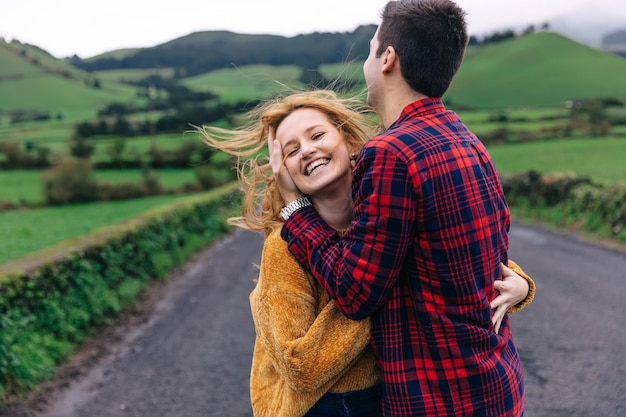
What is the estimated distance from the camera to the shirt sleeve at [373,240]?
5.04ft

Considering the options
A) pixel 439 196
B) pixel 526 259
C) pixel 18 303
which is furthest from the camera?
pixel 526 259

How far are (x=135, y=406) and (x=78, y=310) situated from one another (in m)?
2.44

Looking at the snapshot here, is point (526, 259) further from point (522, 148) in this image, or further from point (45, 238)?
point (522, 148)

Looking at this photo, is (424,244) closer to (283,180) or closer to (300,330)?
(300,330)

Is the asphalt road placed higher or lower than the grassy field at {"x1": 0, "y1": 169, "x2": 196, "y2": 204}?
higher

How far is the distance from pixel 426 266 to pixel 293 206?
1.75 feet

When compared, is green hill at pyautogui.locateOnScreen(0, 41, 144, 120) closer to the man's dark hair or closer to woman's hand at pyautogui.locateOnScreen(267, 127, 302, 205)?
woman's hand at pyautogui.locateOnScreen(267, 127, 302, 205)

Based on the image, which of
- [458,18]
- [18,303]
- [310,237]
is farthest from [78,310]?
[458,18]

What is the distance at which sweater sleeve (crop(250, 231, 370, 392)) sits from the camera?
1704mm

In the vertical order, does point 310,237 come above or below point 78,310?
above

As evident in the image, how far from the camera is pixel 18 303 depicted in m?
5.78

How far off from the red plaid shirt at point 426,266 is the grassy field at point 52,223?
10.8 metres

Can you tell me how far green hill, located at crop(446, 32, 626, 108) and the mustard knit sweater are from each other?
53709 millimetres

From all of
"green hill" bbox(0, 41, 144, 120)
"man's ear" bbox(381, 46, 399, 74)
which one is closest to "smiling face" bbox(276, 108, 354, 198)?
"man's ear" bbox(381, 46, 399, 74)
